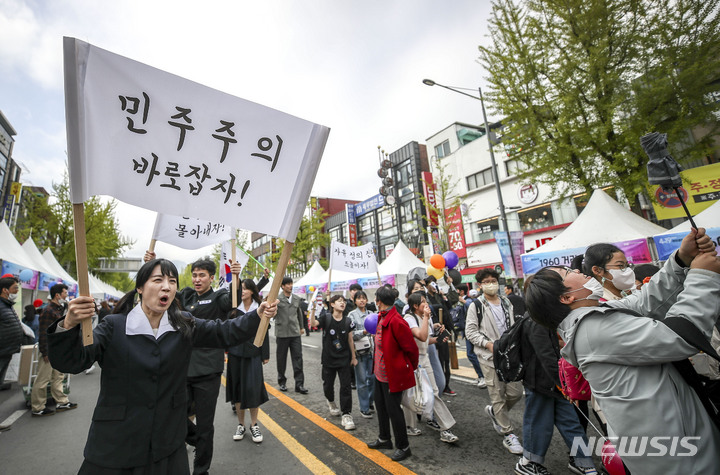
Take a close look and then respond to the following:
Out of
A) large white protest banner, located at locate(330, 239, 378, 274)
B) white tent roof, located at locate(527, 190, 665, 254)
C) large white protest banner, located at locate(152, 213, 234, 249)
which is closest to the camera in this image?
large white protest banner, located at locate(152, 213, 234, 249)

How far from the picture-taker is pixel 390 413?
346cm

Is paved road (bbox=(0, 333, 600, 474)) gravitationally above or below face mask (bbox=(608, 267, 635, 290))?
below

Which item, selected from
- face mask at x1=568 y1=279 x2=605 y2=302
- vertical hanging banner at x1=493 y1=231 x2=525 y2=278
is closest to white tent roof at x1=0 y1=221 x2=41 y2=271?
face mask at x1=568 y1=279 x2=605 y2=302

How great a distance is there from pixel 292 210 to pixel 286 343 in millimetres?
5153

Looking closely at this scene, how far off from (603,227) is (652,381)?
7931 millimetres

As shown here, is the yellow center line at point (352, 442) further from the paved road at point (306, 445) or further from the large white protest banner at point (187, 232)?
the large white protest banner at point (187, 232)

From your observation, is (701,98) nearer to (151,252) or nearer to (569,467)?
(569,467)

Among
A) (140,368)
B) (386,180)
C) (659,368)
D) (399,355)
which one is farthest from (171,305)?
(386,180)

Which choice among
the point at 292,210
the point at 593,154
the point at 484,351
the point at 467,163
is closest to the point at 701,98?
the point at 593,154

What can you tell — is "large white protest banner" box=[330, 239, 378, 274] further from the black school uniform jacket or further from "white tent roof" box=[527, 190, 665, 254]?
the black school uniform jacket

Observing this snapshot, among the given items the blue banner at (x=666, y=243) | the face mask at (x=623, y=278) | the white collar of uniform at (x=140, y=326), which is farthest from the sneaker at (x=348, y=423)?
the blue banner at (x=666, y=243)

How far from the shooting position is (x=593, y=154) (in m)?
8.66

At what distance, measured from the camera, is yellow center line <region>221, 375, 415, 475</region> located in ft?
10.4

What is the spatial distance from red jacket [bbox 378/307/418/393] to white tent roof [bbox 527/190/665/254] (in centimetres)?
647
